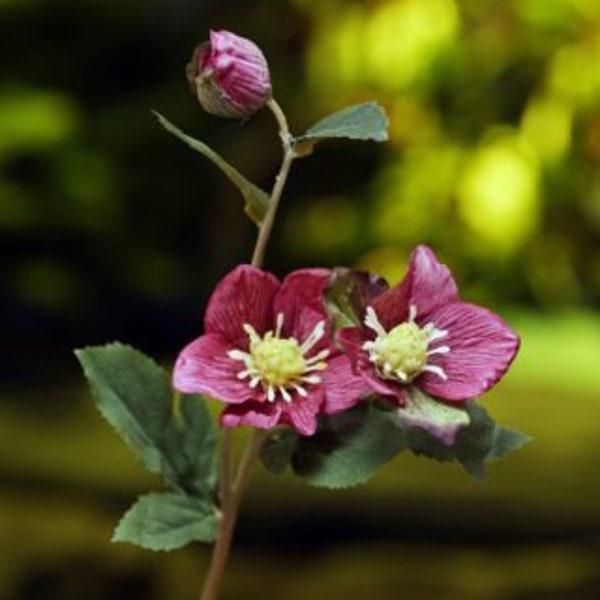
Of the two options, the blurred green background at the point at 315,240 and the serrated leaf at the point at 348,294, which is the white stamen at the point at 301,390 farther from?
the blurred green background at the point at 315,240

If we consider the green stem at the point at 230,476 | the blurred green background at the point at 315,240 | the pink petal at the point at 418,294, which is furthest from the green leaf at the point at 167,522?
the blurred green background at the point at 315,240

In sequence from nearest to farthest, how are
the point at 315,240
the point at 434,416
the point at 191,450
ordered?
the point at 434,416 < the point at 191,450 < the point at 315,240

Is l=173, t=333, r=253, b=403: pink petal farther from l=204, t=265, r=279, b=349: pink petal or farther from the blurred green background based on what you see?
the blurred green background

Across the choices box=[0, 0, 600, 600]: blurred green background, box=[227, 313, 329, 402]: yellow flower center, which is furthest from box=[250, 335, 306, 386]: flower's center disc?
box=[0, 0, 600, 600]: blurred green background

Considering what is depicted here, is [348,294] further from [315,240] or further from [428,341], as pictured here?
[315,240]

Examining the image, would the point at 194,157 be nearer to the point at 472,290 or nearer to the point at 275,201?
the point at 472,290

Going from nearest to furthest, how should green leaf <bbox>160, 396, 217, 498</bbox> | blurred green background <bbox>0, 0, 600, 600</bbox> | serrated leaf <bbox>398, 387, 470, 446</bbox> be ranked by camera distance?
serrated leaf <bbox>398, 387, 470, 446</bbox>, green leaf <bbox>160, 396, 217, 498</bbox>, blurred green background <bbox>0, 0, 600, 600</bbox>

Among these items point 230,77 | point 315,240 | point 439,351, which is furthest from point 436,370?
point 315,240

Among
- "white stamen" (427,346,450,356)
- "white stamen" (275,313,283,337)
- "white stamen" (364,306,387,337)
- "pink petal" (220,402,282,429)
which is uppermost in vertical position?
"white stamen" (364,306,387,337)
